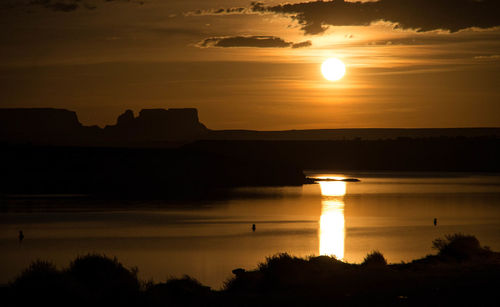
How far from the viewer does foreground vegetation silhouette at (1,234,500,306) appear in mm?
17641

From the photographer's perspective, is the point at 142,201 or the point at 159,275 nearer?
the point at 159,275

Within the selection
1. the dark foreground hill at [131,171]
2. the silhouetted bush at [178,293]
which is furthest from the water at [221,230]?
the dark foreground hill at [131,171]

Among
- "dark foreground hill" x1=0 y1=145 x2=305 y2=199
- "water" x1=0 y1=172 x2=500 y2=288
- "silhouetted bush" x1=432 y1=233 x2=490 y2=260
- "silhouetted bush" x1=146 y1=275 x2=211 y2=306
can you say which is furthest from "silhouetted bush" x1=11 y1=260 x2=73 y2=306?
"dark foreground hill" x1=0 y1=145 x2=305 y2=199

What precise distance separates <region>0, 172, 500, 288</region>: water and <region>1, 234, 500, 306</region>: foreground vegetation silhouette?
7565 mm

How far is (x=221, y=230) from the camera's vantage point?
61250 millimetres

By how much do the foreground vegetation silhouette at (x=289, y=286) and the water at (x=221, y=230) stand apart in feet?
24.8

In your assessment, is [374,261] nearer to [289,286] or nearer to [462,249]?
[462,249]

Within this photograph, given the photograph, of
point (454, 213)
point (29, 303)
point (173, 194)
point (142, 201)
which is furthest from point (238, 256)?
point (173, 194)

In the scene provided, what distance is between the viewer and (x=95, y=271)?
2298cm

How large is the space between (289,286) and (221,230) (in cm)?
3868

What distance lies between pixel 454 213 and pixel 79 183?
74.3 metres

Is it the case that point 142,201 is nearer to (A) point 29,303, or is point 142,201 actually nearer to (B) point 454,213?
(B) point 454,213

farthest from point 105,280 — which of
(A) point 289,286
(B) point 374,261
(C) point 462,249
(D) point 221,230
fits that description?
(D) point 221,230

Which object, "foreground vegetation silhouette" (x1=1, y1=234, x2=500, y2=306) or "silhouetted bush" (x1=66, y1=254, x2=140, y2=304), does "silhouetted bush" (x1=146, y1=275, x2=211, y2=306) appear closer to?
"foreground vegetation silhouette" (x1=1, y1=234, x2=500, y2=306)
